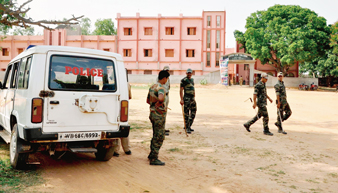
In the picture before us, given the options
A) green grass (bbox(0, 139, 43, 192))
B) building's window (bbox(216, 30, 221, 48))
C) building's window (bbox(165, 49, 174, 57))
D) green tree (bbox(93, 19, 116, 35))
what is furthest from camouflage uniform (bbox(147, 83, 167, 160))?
green tree (bbox(93, 19, 116, 35))

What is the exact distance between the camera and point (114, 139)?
507 cm

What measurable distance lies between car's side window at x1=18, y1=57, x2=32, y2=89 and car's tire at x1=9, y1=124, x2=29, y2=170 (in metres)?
0.73

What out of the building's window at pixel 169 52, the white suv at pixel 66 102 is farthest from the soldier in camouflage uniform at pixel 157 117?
the building's window at pixel 169 52

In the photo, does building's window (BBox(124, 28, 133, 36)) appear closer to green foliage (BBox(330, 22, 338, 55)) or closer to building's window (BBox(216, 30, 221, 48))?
building's window (BBox(216, 30, 221, 48))

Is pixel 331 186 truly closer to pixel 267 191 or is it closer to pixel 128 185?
pixel 267 191

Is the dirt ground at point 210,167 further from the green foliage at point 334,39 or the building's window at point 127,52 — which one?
the building's window at point 127,52

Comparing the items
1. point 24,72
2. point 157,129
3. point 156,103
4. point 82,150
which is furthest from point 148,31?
point 82,150

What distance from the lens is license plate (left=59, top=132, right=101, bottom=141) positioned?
448 centimetres

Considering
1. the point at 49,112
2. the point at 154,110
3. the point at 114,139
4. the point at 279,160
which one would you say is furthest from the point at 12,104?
the point at 279,160

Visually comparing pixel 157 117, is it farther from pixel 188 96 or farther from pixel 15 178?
pixel 188 96

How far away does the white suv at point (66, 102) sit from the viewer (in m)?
4.32

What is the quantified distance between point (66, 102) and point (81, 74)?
0.53 metres

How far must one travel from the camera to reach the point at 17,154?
4.61m

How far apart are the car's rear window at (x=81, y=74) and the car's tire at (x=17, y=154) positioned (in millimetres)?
1059
